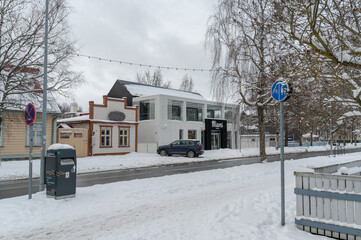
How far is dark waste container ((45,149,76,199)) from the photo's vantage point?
8156 mm

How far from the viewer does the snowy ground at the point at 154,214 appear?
17.9ft

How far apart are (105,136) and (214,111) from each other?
55.6ft

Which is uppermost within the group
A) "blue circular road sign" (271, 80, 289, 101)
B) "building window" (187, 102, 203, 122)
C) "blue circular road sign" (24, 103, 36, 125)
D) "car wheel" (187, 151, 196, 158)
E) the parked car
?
"building window" (187, 102, 203, 122)

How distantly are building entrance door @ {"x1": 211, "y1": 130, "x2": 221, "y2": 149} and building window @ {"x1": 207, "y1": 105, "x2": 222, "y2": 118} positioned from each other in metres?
2.55

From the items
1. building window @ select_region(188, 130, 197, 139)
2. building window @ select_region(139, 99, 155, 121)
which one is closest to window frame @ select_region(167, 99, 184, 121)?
building window @ select_region(139, 99, 155, 121)

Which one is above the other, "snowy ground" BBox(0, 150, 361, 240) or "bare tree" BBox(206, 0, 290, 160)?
"bare tree" BBox(206, 0, 290, 160)

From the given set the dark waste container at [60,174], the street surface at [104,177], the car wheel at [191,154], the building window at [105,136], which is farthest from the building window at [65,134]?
the dark waste container at [60,174]

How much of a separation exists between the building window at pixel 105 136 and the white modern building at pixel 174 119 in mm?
4237

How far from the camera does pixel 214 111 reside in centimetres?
3984

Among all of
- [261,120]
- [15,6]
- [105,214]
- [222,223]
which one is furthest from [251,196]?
[15,6]

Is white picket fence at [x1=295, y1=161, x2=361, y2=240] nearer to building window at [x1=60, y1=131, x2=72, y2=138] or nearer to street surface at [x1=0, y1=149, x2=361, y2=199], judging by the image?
street surface at [x1=0, y1=149, x2=361, y2=199]

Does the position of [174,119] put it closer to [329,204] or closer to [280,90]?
[280,90]

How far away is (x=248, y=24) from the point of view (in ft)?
57.9

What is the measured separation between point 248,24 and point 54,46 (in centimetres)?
1200
